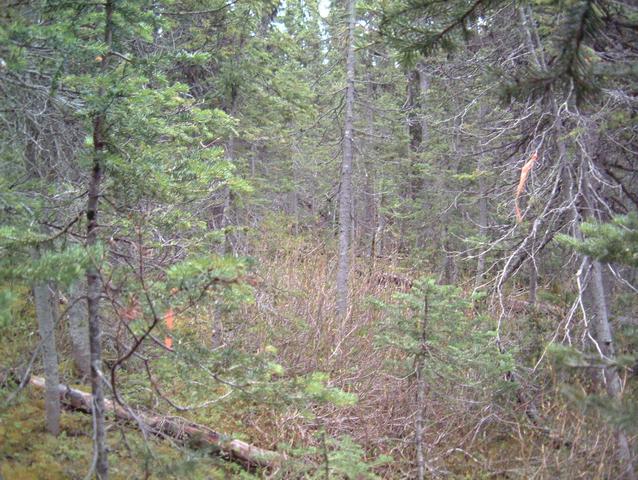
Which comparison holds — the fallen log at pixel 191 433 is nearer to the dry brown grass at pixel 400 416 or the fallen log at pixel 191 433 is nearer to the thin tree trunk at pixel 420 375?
the dry brown grass at pixel 400 416

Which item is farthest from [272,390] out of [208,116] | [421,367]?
[208,116]

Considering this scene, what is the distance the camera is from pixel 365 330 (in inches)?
331

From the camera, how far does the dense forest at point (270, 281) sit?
321cm

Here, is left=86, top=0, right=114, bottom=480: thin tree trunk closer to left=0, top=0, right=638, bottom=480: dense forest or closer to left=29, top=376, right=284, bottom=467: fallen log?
left=0, top=0, right=638, bottom=480: dense forest

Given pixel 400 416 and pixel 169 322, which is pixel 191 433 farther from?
pixel 169 322

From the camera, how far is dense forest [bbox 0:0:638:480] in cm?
321

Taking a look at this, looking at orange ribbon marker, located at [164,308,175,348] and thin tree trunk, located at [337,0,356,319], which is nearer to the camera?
orange ribbon marker, located at [164,308,175,348]

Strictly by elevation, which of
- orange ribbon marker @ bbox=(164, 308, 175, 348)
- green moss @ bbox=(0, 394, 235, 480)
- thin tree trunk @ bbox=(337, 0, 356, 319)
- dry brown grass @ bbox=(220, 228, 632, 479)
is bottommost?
green moss @ bbox=(0, 394, 235, 480)

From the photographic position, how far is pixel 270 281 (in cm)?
887

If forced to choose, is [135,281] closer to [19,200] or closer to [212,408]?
[19,200]

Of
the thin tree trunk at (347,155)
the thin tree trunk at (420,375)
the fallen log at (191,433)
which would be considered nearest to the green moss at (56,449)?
the fallen log at (191,433)

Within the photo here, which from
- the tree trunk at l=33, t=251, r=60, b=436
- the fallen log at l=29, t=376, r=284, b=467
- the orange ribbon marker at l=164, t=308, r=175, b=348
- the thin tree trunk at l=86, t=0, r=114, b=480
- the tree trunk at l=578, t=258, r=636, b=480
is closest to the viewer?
the orange ribbon marker at l=164, t=308, r=175, b=348

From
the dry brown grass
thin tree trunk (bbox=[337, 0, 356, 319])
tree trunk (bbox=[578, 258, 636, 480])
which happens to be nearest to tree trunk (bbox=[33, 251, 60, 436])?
the dry brown grass

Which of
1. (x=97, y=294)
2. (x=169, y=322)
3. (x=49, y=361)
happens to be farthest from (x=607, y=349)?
(x=49, y=361)
